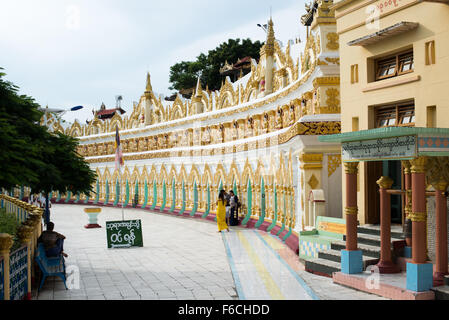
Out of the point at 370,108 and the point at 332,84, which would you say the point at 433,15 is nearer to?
the point at 370,108

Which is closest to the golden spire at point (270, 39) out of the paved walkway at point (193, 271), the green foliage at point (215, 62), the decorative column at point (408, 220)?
the paved walkway at point (193, 271)

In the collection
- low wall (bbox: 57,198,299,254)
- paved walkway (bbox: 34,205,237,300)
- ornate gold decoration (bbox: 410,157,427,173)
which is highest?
ornate gold decoration (bbox: 410,157,427,173)

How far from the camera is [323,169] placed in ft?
46.9

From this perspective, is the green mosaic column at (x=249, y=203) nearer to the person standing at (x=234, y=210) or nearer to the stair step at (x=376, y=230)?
the person standing at (x=234, y=210)

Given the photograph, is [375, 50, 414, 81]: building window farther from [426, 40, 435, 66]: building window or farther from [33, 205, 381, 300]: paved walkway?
[33, 205, 381, 300]: paved walkway

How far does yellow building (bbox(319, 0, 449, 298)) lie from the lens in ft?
27.1

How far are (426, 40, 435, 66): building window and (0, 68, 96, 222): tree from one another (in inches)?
315

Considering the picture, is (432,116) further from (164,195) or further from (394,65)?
(164,195)

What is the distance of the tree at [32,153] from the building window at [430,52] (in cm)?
801

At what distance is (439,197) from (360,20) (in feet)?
17.0

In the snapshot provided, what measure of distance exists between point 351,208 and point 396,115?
272 centimetres

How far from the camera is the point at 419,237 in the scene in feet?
27.0

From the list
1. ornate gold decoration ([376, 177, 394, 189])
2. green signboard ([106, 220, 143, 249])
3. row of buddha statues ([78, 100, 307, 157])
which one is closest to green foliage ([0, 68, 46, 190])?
green signboard ([106, 220, 143, 249])

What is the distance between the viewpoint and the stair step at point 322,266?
34.3ft
